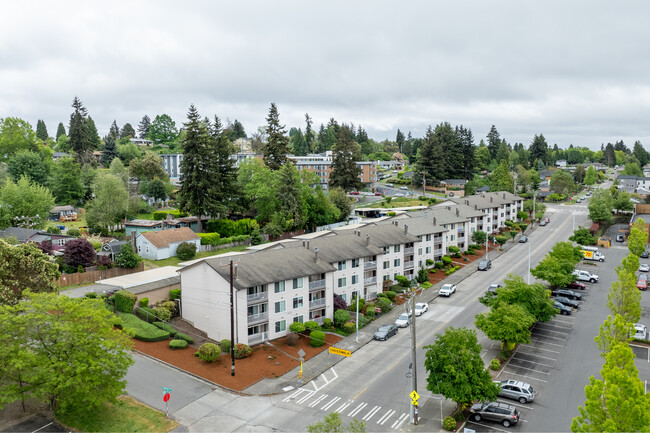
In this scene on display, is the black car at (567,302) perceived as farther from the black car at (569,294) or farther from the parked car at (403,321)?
the parked car at (403,321)

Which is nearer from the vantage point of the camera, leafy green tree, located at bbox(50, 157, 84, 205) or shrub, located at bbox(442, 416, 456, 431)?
shrub, located at bbox(442, 416, 456, 431)

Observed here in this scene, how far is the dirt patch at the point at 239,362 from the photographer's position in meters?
38.7

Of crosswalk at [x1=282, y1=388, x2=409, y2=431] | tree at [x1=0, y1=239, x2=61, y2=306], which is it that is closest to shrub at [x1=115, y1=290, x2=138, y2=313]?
tree at [x1=0, y1=239, x2=61, y2=306]

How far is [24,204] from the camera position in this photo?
7625cm

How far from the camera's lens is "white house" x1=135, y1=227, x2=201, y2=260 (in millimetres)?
68500

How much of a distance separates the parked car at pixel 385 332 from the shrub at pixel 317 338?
5.32 meters

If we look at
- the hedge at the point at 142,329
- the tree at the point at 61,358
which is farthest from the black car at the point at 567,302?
the tree at the point at 61,358

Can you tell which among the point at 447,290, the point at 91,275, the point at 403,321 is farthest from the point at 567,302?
the point at 91,275

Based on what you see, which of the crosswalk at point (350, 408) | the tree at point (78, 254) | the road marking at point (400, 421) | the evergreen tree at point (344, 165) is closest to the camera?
the road marking at point (400, 421)

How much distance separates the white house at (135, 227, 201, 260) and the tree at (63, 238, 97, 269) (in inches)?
373

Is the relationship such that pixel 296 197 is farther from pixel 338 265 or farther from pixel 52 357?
pixel 52 357

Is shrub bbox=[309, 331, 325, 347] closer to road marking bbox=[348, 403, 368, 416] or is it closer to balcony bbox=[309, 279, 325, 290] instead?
balcony bbox=[309, 279, 325, 290]

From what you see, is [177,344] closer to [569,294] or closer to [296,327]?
[296,327]

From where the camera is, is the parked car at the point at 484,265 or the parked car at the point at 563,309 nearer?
the parked car at the point at 563,309
